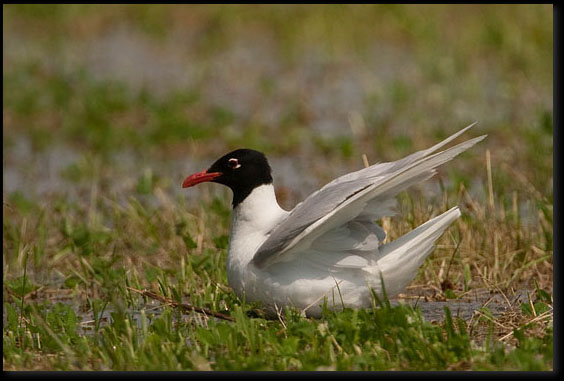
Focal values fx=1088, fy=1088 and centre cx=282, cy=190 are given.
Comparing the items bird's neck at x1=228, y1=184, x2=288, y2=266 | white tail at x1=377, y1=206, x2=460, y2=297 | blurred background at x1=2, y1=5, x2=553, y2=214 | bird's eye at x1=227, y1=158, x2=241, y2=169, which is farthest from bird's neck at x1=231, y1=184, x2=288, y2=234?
blurred background at x1=2, y1=5, x2=553, y2=214

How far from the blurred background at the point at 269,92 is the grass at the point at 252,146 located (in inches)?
1.3

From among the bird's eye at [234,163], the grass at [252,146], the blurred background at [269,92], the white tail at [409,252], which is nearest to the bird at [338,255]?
the white tail at [409,252]

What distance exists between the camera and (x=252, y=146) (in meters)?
10.5

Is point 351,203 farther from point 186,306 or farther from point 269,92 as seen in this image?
point 269,92

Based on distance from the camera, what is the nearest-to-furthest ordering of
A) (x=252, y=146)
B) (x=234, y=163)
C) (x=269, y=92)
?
(x=234, y=163) → (x=252, y=146) → (x=269, y=92)

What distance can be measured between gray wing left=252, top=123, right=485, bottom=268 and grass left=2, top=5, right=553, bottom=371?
353 millimetres

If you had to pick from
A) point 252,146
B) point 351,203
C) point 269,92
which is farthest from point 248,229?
point 269,92

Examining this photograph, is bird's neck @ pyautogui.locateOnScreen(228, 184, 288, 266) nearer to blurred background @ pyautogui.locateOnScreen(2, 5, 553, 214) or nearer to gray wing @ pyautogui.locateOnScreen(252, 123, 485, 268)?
gray wing @ pyautogui.locateOnScreen(252, 123, 485, 268)

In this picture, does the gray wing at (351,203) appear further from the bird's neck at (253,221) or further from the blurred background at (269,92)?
the blurred background at (269,92)

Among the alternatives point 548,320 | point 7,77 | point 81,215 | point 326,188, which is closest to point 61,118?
point 7,77

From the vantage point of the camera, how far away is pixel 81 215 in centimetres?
872

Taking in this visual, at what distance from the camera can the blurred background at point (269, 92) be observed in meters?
10.1

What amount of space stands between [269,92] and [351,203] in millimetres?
7380

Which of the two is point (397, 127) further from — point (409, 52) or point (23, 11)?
point (23, 11)
